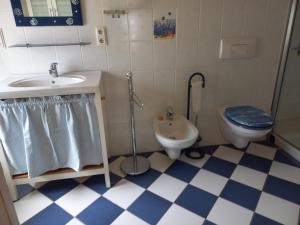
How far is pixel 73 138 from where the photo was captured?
1420mm

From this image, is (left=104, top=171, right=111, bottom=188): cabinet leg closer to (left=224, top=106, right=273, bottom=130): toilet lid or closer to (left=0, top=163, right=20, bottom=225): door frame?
(left=0, top=163, right=20, bottom=225): door frame

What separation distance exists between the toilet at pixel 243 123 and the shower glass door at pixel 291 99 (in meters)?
0.54

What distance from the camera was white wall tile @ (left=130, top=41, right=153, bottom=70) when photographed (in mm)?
1716

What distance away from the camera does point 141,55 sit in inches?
68.8

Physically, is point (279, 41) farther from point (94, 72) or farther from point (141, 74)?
point (94, 72)

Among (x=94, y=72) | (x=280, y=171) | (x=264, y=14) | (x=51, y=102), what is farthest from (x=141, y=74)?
(x=280, y=171)

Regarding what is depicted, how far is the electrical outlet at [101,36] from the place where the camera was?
63.5 inches

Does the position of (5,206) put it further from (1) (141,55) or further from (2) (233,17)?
(2) (233,17)

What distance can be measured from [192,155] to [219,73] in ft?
2.58

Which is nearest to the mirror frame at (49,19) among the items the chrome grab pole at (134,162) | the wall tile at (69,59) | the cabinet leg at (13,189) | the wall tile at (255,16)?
the wall tile at (69,59)

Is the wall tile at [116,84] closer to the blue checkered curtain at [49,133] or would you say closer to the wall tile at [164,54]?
the wall tile at [164,54]

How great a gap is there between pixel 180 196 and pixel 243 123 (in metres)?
0.73

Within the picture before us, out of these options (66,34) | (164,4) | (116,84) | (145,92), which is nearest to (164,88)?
(145,92)

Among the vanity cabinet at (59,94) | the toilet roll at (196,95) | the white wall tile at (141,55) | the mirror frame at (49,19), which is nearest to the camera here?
the vanity cabinet at (59,94)
